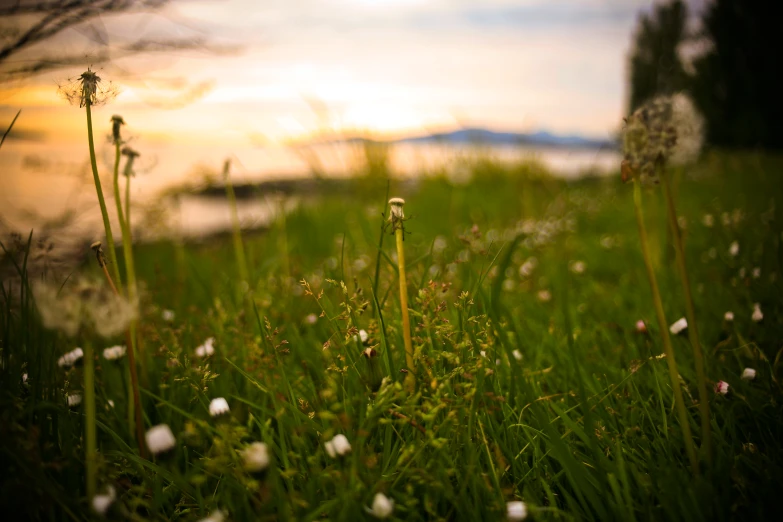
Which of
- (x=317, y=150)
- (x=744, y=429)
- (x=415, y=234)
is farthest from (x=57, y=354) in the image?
(x=317, y=150)

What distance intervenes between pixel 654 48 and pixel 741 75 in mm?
14816

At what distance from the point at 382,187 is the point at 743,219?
3.96m

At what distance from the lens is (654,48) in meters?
28.7

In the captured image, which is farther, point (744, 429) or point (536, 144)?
point (536, 144)

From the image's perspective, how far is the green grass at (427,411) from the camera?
1.13 m

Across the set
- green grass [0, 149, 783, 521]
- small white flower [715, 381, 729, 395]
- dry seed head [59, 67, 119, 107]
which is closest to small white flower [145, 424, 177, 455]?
green grass [0, 149, 783, 521]

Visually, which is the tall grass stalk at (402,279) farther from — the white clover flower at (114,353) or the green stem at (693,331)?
the white clover flower at (114,353)

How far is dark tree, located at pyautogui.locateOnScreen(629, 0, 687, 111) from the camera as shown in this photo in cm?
2688

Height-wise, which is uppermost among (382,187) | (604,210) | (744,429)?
(382,187)

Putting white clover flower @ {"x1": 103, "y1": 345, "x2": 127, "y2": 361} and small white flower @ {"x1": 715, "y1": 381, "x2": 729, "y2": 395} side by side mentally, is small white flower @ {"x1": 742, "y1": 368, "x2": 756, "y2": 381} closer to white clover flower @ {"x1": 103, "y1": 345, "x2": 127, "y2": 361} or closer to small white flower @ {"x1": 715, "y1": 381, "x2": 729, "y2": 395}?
small white flower @ {"x1": 715, "y1": 381, "x2": 729, "y2": 395}

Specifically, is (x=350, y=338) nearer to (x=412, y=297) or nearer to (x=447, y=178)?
(x=412, y=297)

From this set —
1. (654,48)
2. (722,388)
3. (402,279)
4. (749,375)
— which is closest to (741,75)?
(654,48)

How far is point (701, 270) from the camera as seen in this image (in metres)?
2.86

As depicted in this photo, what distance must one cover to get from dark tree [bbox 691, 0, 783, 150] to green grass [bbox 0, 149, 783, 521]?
1706 centimetres
